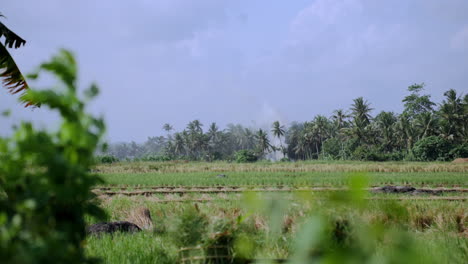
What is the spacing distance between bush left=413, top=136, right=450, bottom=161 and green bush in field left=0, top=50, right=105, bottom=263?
49.1 m

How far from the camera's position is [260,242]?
2.05 m

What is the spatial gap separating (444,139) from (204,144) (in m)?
45.5

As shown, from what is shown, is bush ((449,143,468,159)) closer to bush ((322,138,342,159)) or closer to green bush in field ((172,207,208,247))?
bush ((322,138,342,159))

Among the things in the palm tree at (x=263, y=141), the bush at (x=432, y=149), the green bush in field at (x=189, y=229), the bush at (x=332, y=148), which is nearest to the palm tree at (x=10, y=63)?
the green bush in field at (x=189, y=229)

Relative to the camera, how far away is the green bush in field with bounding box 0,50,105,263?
555mm

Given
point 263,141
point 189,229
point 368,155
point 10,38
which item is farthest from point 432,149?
point 189,229

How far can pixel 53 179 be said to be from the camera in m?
0.60

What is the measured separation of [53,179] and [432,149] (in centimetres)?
4975

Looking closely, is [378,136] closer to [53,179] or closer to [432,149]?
[432,149]

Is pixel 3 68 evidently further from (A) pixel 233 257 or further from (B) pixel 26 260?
(B) pixel 26 260

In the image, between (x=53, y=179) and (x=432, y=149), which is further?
(x=432, y=149)

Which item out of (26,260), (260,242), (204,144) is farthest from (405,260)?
(204,144)

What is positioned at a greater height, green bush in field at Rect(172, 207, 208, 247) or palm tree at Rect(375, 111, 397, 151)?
palm tree at Rect(375, 111, 397, 151)

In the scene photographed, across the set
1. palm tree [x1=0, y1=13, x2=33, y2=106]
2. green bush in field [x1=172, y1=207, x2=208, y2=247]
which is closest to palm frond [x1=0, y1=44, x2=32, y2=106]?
palm tree [x1=0, y1=13, x2=33, y2=106]
